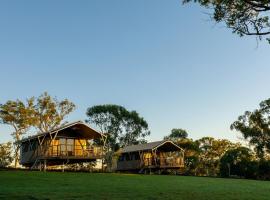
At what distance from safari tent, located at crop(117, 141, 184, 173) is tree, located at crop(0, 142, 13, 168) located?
23500 millimetres

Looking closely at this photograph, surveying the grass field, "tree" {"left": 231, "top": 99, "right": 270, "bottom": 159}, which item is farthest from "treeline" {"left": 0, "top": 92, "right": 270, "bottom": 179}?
the grass field

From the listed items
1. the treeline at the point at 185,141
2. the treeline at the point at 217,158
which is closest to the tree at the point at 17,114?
the treeline at the point at 185,141

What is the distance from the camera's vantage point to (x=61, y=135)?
1497 inches

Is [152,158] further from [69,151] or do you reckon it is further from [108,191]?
[108,191]

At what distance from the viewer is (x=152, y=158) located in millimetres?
46875

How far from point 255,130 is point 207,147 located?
14280 millimetres

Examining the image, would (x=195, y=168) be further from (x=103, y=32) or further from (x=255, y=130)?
(x=103, y=32)

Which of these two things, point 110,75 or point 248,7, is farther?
point 110,75

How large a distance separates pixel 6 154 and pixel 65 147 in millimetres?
30263

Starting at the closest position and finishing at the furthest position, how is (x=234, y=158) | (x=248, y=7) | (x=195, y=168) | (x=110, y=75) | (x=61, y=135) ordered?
1. (x=248, y=7)
2. (x=61, y=135)
3. (x=110, y=75)
4. (x=234, y=158)
5. (x=195, y=168)

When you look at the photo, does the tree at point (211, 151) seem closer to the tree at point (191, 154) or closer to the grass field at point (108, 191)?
the tree at point (191, 154)

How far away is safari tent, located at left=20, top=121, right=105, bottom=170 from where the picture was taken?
35.3 meters

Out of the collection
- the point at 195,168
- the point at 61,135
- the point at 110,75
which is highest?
the point at 110,75

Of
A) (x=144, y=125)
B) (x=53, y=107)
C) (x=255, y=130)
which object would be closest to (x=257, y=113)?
(x=255, y=130)
